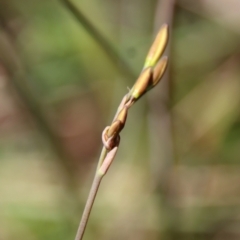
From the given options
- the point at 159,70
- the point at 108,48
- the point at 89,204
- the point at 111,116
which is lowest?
the point at 89,204

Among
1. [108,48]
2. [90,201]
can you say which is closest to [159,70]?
[90,201]

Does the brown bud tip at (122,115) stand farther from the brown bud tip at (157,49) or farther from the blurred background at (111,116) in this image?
the blurred background at (111,116)

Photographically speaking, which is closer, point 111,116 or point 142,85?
point 142,85

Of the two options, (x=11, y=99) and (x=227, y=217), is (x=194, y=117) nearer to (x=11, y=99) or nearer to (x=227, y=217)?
(x=227, y=217)

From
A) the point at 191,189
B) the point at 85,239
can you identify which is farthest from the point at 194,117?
the point at 85,239

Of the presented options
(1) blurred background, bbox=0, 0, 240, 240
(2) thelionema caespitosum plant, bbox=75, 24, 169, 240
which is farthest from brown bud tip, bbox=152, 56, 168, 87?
(1) blurred background, bbox=0, 0, 240, 240

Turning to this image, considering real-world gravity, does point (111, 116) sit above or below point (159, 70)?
above

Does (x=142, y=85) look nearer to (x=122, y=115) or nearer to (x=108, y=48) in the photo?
(x=122, y=115)
